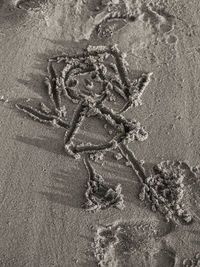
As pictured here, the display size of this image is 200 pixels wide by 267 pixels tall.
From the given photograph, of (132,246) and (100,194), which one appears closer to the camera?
(132,246)

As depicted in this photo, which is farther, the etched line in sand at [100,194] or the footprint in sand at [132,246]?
the etched line in sand at [100,194]

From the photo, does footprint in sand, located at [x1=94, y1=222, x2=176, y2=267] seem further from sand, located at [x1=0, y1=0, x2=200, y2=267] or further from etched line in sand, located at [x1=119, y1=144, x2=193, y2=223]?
etched line in sand, located at [x1=119, y1=144, x2=193, y2=223]

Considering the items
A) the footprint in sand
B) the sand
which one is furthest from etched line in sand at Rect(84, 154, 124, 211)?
the footprint in sand

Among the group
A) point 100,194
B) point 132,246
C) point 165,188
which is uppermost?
point 165,188

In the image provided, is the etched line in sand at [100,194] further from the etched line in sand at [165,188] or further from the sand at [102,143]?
the etched line in sand at [165,188]

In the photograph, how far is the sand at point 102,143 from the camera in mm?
2900

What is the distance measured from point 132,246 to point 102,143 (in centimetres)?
74

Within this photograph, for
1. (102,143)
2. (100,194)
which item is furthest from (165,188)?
A: (102,143)

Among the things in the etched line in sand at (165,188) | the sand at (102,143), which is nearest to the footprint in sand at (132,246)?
the sand at (102,143)

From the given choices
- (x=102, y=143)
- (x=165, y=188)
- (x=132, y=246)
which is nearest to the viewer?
(x=132, y=246)

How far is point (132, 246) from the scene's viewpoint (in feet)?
9.43

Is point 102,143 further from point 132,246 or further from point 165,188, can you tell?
point 132,246

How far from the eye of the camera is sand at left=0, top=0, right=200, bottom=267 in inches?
114

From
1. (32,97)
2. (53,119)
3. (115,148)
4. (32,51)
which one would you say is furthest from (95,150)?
(32,51)
